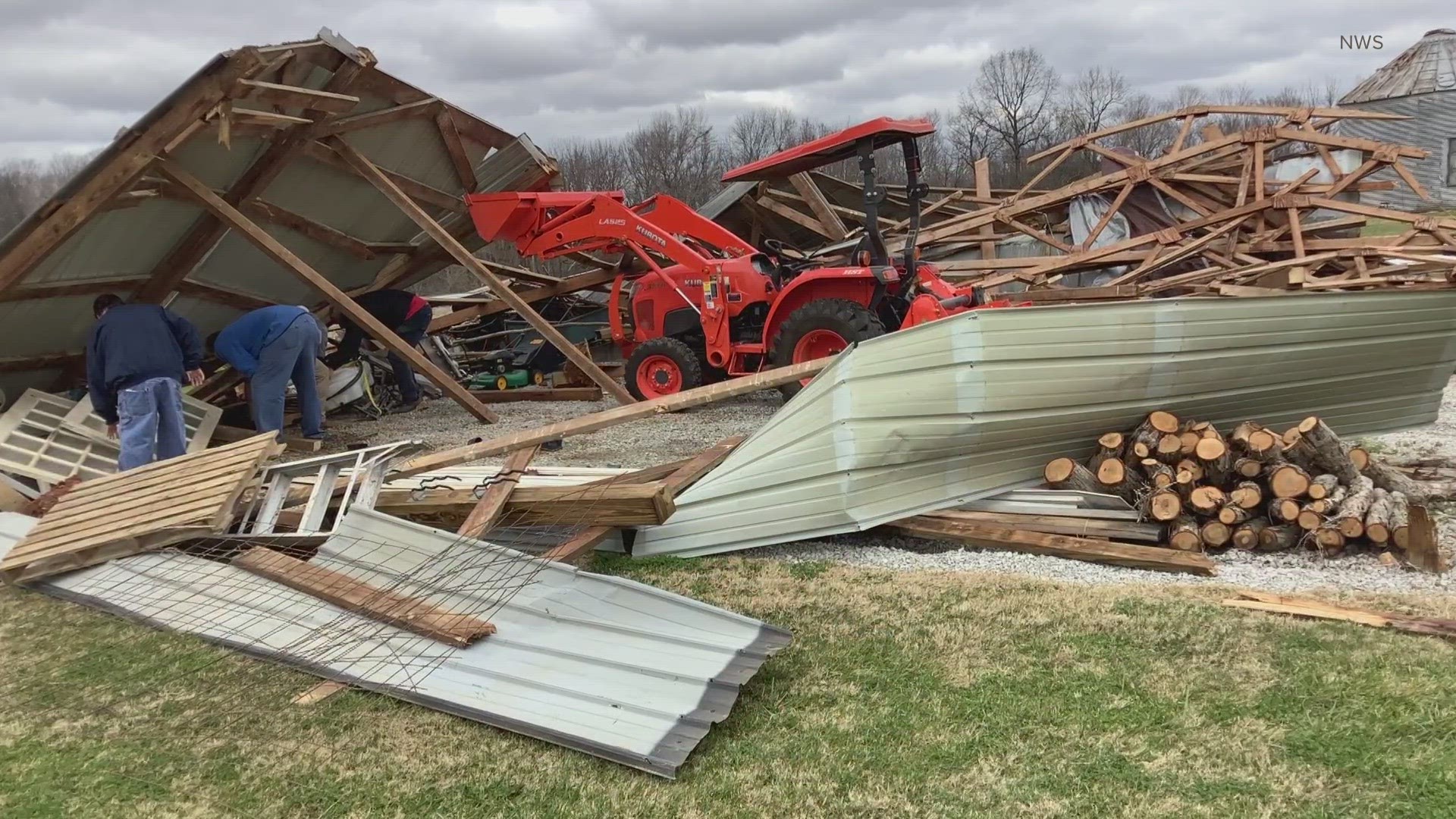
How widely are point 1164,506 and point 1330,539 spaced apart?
797mm

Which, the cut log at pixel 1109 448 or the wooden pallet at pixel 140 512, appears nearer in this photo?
the wooden pallet at pixel 140 512

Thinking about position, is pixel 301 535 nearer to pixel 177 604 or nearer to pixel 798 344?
pixel 177 604

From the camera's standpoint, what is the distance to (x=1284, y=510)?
5.03 meters

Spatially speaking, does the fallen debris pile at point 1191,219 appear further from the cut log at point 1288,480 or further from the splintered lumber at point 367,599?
the splintered lumber at point 367,599

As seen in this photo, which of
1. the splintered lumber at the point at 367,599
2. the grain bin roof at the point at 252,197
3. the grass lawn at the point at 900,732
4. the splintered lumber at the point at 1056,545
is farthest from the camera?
the grain bin roof at the point at 252,197

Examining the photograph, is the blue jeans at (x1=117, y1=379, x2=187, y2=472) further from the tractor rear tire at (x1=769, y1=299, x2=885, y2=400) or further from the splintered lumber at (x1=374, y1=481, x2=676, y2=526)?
the tractor rear tire at (x1=769, y1=299, x2=885, y2=400)

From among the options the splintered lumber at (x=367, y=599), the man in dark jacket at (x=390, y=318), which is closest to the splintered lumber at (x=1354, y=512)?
the splintered lumber at (x=367, y=599)

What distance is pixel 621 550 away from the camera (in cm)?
547

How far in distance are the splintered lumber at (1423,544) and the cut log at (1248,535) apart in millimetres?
639

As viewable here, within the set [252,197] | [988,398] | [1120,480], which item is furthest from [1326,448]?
[252,197]

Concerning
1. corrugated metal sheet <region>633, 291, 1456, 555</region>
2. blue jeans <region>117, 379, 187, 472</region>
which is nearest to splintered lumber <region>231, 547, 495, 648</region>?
corrugated metal sheet <region>633, 291, 1456, 555</region>

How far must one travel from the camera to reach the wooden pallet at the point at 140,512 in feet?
17.2

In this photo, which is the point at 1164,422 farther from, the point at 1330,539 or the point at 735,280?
the point at 735,280

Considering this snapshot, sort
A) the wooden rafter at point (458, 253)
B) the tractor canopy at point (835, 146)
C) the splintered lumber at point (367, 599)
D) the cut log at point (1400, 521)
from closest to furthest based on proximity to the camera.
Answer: the splintered lumber at point (367, 599), the cut log at point (1400, 521), the tractor canopy at point (835, 146), the wooden rafter at point (458, 253)
